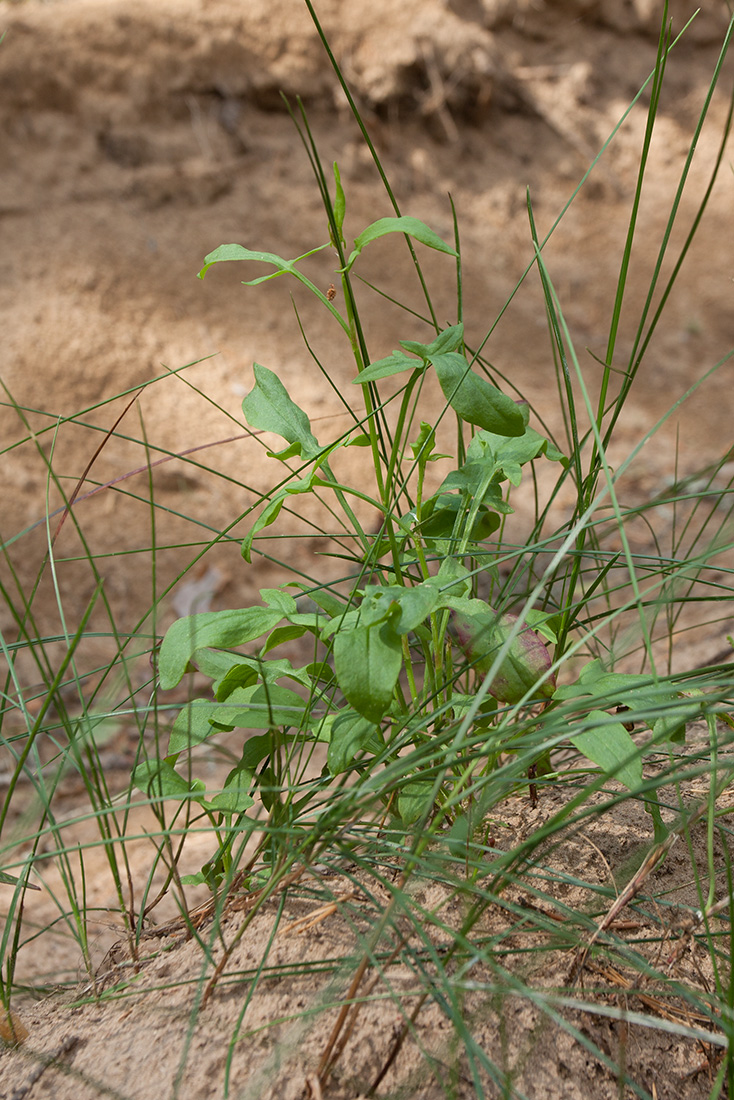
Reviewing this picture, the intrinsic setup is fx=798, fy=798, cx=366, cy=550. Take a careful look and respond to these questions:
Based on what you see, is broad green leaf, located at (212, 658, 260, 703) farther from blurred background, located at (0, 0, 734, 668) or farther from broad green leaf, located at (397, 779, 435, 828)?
blurred background, located at (0, 0, 734, 668)

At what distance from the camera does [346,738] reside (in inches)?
27.1

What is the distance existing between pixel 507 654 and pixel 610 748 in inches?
4.6

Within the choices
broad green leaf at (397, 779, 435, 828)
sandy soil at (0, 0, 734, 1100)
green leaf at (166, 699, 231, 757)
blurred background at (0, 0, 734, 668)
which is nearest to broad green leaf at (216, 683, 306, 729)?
green leaf at (166, 699, 231, 757)

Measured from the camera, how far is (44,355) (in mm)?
2604

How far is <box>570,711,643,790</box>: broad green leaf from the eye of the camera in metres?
0.60

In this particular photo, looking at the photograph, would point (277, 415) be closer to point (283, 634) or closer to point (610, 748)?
point (283, 634)

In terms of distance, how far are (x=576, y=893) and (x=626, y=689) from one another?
0.24 meters

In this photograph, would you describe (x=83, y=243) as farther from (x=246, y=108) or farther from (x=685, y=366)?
(x=685, y=366)

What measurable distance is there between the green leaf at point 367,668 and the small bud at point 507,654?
8 cm

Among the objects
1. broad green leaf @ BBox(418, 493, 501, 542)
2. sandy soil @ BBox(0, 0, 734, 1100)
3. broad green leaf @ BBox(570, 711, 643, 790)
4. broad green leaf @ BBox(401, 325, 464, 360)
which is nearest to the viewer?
broad green leaf @ BBox(570, 711, 643, 790)

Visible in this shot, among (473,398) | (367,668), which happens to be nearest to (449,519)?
(473,398)

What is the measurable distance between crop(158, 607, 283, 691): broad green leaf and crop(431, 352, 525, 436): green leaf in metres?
0.25

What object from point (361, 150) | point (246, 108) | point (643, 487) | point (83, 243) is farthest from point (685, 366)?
point (83, 243)

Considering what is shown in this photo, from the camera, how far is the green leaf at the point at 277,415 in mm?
806
